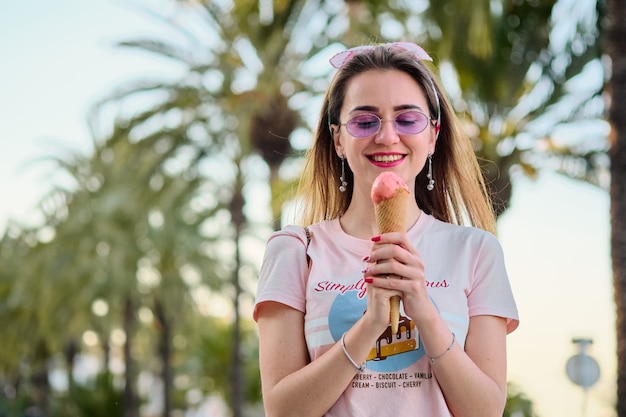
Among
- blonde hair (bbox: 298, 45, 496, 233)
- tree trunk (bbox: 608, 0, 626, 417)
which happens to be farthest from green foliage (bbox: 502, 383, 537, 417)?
blonde hair (bbox: 298, 45, 496, 233)

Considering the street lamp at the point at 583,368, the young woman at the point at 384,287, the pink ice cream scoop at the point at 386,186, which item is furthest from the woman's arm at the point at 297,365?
the street lamp at the point at 583,368

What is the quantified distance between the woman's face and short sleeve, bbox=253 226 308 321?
24cm

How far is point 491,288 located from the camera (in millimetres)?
2547

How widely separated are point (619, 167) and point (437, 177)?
8887 millimetres

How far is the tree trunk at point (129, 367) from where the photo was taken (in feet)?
87.7

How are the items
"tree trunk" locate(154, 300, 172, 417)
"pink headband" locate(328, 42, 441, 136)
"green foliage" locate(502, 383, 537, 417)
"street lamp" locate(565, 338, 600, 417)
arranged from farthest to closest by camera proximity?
1. "tree trunk" locate(154, 300, 172, 417)
2. "green foliage" locate(502, 383, 537, 417)
3. "street lamp" locate(565, 338, 600, 417)
4. "pink headband" locate(328, 42, 441, 136)

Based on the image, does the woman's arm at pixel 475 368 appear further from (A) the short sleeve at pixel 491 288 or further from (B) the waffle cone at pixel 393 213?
(B) the waffle cone at pixel 393 213

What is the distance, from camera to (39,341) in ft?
123

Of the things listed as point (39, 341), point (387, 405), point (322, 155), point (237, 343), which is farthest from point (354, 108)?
point (39, 341)

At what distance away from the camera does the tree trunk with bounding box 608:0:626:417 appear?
10703 millimetres

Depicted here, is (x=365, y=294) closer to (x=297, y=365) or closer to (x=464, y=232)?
(x=297, y=365)

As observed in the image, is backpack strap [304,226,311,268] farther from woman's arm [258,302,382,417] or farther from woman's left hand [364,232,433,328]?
woman's left hand [364,232,433,328]

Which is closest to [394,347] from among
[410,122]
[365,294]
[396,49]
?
[365,294]

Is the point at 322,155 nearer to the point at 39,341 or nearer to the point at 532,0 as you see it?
the point at 532,0
